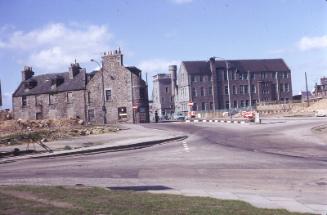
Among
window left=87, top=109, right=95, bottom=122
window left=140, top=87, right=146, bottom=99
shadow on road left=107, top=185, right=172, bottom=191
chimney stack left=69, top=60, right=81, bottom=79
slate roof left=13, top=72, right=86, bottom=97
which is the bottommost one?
shadow on road left=107, top=185, right=172, bottom=191

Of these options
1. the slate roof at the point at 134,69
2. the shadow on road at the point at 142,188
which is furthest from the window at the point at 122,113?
the shadow on road at the point at 142,188

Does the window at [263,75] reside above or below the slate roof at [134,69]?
above

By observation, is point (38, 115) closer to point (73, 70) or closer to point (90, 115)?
point (73, 70)

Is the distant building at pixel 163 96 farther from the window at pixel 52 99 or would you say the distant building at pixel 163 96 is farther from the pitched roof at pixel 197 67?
the window at pixel 52 99

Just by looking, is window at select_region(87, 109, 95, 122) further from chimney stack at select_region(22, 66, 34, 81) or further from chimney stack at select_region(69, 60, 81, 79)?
chimney stack at select_region(22, 66, 34, 81)

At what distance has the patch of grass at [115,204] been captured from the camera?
8.68 meters

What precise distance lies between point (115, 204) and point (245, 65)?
385 ft

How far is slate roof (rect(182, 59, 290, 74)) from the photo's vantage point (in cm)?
11956

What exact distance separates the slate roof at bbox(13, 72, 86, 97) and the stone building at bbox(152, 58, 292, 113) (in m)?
39.7

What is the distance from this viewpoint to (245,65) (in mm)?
124125

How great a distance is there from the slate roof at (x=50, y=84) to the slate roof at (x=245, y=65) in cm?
4129

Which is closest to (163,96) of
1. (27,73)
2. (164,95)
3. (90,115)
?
(164,95)

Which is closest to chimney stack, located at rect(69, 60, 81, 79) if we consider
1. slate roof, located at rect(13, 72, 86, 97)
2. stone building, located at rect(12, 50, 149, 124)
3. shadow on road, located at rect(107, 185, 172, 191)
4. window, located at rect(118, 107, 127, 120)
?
stone building, located at rect(12, 50, 149, 124)

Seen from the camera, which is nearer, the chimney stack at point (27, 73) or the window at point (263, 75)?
the chimney stack at point (27, 73)
